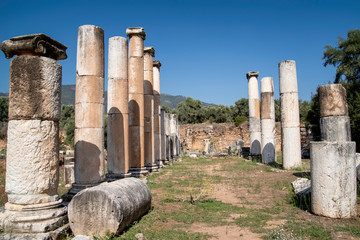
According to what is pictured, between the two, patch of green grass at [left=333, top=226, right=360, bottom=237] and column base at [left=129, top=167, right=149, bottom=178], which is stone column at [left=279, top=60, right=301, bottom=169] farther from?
patch of green grass at [left=333, top=226, right=360, bottom=237]

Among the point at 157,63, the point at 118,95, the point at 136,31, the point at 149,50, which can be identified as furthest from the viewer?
the point at 157,63

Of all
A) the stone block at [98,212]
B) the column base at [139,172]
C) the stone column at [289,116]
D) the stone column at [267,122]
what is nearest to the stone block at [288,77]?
the stone column at [289,116]

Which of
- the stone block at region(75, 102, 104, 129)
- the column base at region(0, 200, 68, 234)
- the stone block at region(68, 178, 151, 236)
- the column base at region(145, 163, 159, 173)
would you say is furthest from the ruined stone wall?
the column base at region(0, 200, 68, 234)

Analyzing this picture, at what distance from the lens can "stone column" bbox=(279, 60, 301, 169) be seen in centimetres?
1533

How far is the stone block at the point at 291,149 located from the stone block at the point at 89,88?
10.4 m

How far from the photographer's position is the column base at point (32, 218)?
5.17 m

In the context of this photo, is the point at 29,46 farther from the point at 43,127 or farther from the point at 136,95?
the point at 136,95

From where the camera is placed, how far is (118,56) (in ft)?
37.4

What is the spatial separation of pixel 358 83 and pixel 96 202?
73.3 ft

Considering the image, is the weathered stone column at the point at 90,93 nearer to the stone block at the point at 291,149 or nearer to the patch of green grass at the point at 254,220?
the patch of green grass at the point at 254,220

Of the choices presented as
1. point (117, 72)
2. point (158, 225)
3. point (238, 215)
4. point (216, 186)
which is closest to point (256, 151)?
point (216, 186)

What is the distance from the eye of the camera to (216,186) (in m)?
11.2

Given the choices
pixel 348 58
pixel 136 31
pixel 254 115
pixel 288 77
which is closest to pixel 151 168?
pixel 136 31

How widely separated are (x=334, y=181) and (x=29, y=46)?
6.95 meters
